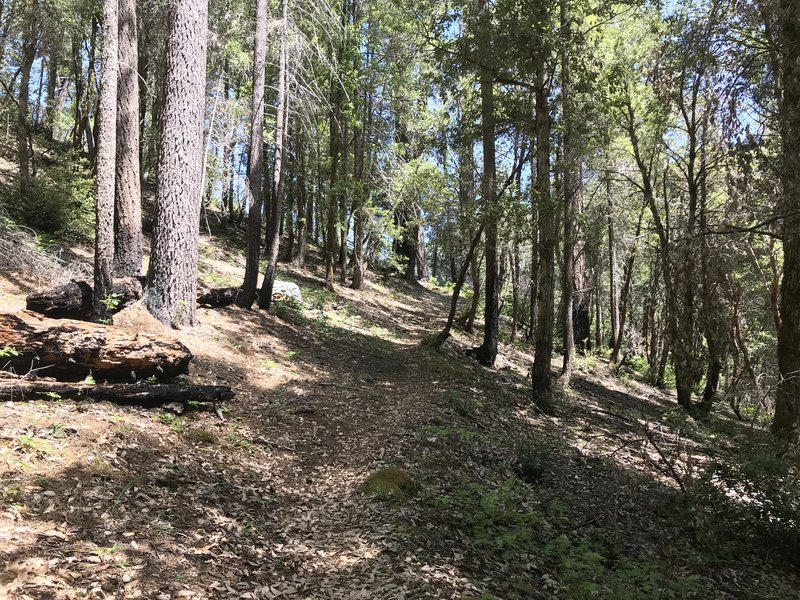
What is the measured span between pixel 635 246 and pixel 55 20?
23213 millimetres

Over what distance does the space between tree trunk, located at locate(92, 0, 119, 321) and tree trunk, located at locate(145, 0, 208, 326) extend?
3.05 ft

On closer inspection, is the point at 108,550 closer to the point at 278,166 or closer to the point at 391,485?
the point at 391,485

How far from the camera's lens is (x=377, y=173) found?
72.4 feet

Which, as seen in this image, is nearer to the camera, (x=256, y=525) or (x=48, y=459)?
(x=48, y=459)

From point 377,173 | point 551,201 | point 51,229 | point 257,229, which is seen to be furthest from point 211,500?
point 377,173

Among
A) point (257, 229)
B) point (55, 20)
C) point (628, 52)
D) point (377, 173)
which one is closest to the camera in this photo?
point (257, 229)

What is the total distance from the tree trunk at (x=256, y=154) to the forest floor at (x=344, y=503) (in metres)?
2.83

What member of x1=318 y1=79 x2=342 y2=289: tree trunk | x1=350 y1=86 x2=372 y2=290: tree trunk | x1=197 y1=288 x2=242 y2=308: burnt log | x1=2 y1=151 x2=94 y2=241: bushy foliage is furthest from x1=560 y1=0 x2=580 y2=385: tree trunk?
x1=2 y1=151 x2=94 y2=241: bushy foliage

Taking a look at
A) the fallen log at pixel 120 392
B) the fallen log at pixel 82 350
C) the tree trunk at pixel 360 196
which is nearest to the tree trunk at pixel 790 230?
the fallen log at pixel 120 392

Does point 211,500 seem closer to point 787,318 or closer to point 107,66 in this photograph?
point 107,66

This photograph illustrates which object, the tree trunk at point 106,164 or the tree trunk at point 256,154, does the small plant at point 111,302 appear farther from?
the tree trunk at point 256,154

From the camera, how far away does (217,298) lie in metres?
12.0

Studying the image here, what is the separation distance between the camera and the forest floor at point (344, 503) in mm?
3703

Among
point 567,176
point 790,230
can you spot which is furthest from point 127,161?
point 790,230
